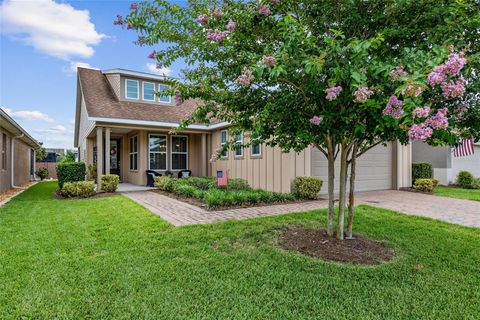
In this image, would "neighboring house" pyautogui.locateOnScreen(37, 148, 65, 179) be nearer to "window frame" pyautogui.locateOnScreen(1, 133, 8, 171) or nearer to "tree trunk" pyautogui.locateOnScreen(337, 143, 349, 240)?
"window frame" pyautogui.locateOnScreen(1, 133, 8, 171)

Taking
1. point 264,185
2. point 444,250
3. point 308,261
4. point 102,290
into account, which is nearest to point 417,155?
point 264,185

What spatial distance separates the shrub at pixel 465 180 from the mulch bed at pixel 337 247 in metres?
12.7

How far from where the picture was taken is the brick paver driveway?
21.2ft

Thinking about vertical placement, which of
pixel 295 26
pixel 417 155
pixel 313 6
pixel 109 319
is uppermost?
pixel 313 6

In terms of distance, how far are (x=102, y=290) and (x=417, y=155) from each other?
17.1 m

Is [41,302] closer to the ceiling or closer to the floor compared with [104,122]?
closer to the floor

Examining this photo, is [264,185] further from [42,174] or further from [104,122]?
[42,174]

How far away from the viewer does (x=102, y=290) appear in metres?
3.01

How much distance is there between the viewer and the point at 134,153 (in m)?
15.0

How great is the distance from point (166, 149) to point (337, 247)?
462 inches

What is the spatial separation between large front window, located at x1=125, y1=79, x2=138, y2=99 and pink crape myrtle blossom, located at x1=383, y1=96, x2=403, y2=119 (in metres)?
13.5

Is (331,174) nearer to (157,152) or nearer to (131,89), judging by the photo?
(157,152)

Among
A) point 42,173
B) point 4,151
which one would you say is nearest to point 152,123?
point 4,151

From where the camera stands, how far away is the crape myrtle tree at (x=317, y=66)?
2.55 metres
